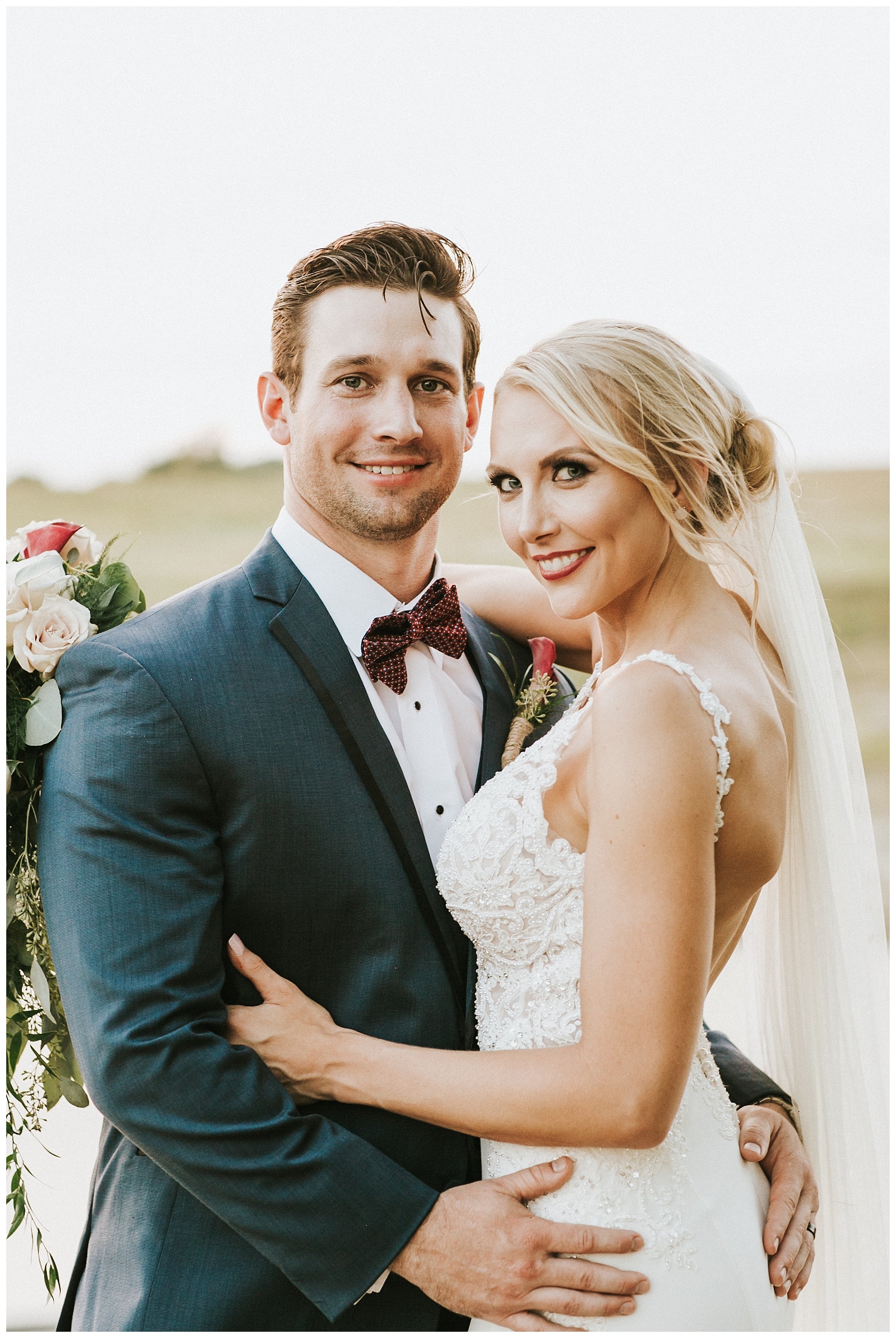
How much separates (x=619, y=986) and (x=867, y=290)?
12.9m

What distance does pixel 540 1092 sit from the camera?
2.01 meters

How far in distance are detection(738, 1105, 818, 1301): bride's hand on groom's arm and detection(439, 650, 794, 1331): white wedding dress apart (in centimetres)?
4

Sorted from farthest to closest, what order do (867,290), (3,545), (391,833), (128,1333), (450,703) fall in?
(867,290) < (450,703) < (3,545) < (391,833) < (128,1333)

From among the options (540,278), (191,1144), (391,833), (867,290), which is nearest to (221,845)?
(391,833)

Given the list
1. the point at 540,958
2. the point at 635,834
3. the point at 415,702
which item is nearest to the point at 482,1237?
the point at 540,958

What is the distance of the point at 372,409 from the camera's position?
251 centimetres

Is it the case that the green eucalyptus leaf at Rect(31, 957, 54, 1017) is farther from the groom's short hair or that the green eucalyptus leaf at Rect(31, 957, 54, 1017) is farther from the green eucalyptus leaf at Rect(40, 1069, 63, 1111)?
the groom's short hair

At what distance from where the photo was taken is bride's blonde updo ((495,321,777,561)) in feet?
6.81

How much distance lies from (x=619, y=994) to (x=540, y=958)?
0.31 meters

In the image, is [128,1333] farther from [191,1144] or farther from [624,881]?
[624,881]

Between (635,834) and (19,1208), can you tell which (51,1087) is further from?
(635,834)

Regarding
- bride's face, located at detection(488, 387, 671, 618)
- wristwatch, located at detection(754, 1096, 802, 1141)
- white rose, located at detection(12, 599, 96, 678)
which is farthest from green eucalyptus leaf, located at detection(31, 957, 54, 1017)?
wristwatch, located at detection(754, 1096, 802, 1141)

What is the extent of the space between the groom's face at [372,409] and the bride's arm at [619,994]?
0.79m

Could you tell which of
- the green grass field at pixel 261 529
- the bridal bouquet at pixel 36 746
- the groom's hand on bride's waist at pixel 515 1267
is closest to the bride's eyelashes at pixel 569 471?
the bridal bouquet at pixel 36 746
